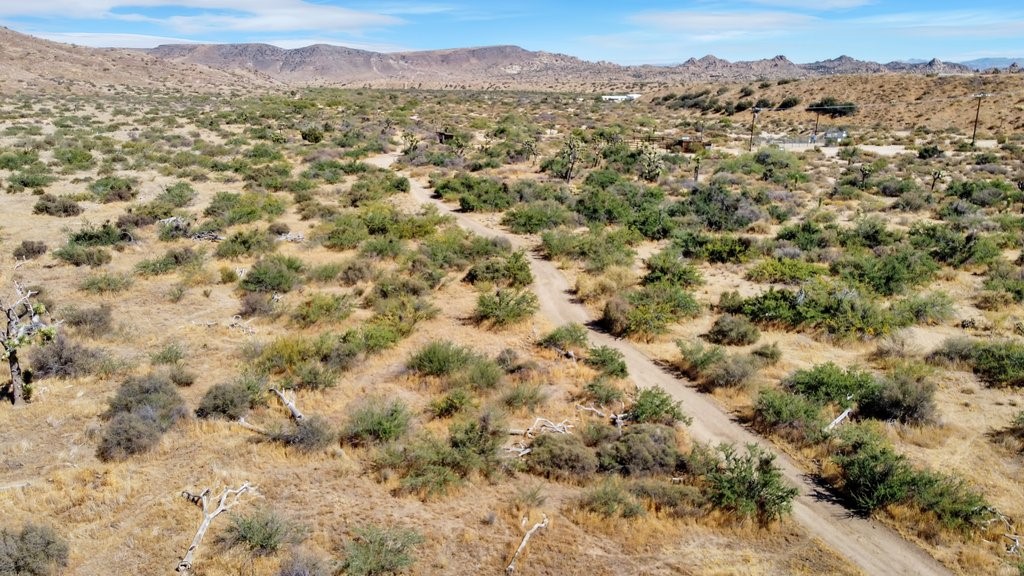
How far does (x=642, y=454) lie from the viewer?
34.5 feet

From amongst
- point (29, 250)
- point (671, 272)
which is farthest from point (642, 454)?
point (29, 250)

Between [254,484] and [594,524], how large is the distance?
18.6ft

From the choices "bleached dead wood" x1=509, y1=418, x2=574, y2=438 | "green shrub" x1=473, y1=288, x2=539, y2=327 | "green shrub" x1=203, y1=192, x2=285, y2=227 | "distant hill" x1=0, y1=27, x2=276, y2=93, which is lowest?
"bleached dead wood" x1=509, y1=418, x2=574, y2=438

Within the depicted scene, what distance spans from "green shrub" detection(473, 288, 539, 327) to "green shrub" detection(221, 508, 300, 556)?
8.68 meters

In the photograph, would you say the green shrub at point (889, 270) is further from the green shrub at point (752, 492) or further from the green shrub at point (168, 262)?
the green shrub at point (168, 262)

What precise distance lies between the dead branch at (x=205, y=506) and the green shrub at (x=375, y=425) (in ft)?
6.54

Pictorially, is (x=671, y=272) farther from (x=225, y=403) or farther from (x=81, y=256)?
(x=81, y=256)

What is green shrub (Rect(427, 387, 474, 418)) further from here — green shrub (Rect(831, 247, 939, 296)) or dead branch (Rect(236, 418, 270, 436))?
green shrub (Rect(831, 247, 939, 296))

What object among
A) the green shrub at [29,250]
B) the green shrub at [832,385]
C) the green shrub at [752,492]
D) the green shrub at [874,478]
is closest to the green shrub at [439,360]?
the green shrub at [752,492]

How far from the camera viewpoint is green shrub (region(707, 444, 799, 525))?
935 cm

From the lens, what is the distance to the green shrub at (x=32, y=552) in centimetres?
785

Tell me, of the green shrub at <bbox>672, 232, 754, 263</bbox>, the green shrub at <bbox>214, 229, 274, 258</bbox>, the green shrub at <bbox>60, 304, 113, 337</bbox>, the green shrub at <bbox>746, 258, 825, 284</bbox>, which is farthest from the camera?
the green shrub at <bbox>672, 232, 754, 263</bbox>

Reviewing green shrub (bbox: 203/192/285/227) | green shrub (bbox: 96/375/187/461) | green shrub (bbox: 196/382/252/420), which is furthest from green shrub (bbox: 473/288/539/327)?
green shrub (bbox: 203/192/285/227)

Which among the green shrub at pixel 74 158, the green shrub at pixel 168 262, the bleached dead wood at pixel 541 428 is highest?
the green shrub at pixel 74 158
